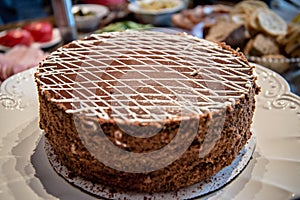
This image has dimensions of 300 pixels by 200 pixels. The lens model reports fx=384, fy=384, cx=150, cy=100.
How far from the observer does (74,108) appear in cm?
103

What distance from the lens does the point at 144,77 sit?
1184 millimetres

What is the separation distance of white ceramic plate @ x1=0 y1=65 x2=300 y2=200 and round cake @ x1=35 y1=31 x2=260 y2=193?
75mm

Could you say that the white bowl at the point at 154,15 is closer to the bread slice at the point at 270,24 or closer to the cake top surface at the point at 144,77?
the bread slice at the point at 270,24

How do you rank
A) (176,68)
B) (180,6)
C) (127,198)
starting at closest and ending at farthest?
(127,198)
(176,68)
(180,6)

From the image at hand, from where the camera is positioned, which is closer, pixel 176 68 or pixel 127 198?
pixel 127 198

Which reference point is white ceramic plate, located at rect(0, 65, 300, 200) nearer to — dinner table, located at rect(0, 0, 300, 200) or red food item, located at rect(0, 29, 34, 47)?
dinner table, located at rect(0, 0, 300, 200)

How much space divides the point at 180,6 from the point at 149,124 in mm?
2006

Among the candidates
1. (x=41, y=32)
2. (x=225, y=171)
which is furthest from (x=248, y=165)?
(x=41, y=32)

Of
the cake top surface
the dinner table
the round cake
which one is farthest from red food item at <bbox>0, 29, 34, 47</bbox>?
the round cake

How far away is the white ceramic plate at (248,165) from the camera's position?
1089mm

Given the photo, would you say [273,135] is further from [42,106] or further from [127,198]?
[42,106]

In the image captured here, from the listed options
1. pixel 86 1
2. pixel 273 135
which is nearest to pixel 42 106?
pixel 273 135

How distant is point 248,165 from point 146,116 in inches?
15.9

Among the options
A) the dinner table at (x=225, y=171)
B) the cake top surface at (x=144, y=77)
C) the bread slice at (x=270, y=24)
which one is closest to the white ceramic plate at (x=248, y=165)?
the dinner table at (x=225, y=171)
